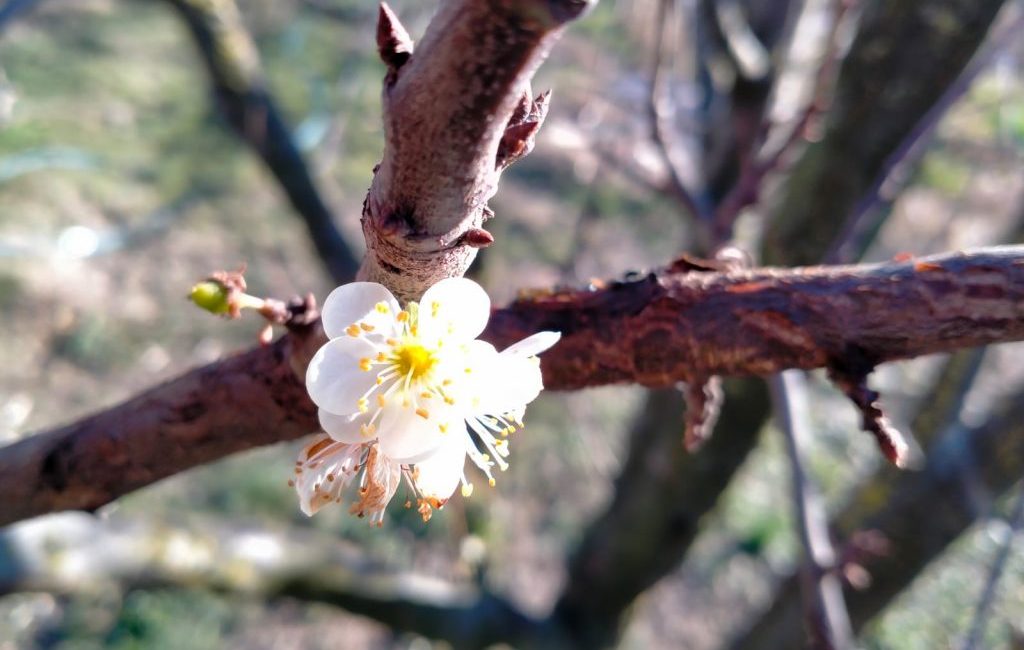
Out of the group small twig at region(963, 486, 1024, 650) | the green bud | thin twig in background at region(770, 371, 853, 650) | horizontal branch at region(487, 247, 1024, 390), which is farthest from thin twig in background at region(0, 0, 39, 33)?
small twig at region(963, 486, 1024, 650)

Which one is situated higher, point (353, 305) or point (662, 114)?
point (353, 305)

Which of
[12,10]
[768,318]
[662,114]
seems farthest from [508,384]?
[12,10]

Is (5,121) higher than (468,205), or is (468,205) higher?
(468,205)

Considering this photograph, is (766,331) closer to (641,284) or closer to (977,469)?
(641,284)

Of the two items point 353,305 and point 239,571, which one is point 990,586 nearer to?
point 353,305

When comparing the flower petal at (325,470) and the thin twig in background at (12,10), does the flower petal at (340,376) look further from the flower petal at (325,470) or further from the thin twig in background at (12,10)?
the thin twig in background at (12,10)

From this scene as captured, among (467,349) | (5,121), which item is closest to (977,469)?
(467,349)

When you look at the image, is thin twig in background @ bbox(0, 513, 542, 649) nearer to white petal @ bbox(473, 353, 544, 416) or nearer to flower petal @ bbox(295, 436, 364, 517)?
flower petal @ bbox(295, 436, 364, 517)
